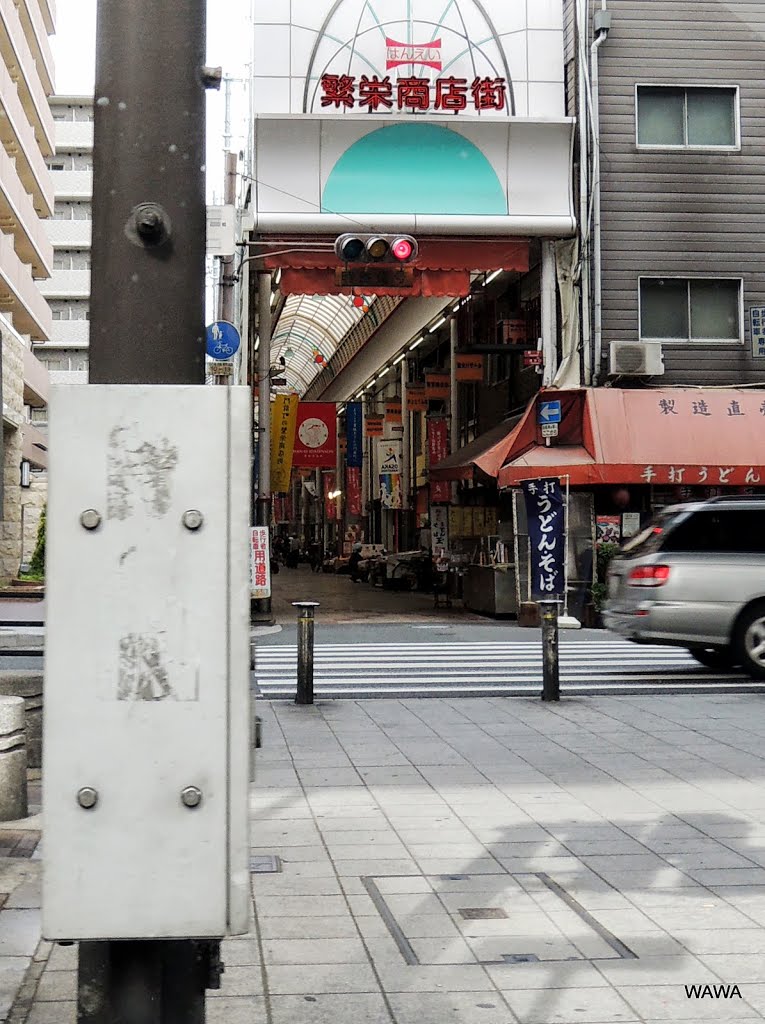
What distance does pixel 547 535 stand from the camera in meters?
21.9

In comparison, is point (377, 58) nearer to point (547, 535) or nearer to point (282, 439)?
point (282, 439)

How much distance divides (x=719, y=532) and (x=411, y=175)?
1164 centimetres

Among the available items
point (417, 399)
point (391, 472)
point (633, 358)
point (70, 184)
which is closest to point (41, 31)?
point (417, 399)

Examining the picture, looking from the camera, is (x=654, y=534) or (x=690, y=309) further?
(x=690, y=309)

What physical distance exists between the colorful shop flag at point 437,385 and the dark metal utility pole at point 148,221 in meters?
32.8

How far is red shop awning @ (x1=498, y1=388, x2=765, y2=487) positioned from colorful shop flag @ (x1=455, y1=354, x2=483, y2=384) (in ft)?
25.1

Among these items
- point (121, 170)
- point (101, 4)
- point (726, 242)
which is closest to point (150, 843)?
point (121, 170)

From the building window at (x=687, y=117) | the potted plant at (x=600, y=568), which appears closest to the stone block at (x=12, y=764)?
the potted plant at (x=600, y=568)

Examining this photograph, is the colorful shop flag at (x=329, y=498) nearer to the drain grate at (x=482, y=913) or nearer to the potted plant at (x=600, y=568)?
the potted plant at (x=600, y=568)

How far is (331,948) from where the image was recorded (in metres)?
4.86

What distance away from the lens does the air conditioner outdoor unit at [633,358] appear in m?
23.0

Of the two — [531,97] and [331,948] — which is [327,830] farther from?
[531,97]

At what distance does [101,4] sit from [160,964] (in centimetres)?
176

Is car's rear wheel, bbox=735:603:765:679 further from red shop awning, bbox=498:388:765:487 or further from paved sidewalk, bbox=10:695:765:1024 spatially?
red shop awning, bbox=498:388:765:487
